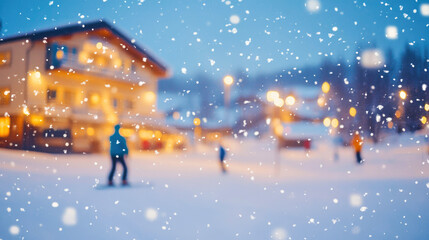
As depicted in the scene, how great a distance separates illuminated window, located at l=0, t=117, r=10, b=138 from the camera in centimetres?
492

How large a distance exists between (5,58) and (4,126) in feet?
4.04

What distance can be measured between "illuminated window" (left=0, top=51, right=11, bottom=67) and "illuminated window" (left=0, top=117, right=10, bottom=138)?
99 cm

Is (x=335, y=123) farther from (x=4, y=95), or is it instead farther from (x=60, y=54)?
(x=4, y=95)

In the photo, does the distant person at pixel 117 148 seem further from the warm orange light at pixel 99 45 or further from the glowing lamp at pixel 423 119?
the glowing lamp at pixel 423 119

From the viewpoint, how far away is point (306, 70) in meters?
14.0

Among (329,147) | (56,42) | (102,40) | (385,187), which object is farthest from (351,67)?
(56,42)

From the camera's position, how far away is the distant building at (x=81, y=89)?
227 inches

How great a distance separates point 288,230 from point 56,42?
444 inches

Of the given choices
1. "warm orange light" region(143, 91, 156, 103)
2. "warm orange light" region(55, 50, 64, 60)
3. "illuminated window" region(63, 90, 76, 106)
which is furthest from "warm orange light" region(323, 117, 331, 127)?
"warm orange light" region(55, 50, 64, 60)

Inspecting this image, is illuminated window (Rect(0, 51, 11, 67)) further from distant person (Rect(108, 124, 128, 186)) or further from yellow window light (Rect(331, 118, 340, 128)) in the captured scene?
yellow window light (Rect(331, 118, 340, 128))

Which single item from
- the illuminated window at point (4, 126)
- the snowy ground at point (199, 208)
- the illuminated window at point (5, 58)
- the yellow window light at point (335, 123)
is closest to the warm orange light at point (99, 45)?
the snowy ground at point (199, 208)

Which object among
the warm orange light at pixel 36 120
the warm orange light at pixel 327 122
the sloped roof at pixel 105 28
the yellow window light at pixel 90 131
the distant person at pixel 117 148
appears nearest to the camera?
the warm orange light at pixel 36 120

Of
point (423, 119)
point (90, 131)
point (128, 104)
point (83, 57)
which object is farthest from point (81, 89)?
point (423, 119)

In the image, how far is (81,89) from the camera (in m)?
13.2
